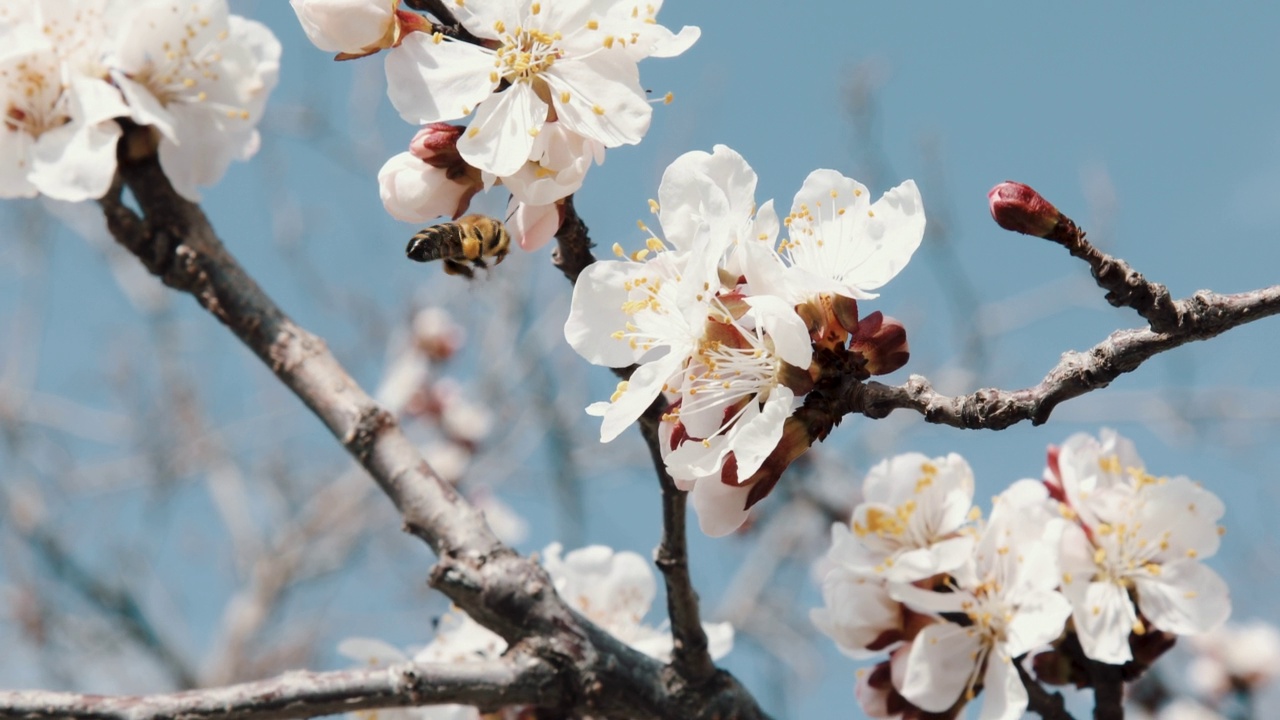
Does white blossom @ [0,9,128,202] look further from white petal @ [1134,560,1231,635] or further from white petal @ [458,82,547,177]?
white petal @ [1134,560,1231,635]

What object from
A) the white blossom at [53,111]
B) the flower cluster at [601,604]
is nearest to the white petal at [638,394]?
the flower cluster at [601,604]

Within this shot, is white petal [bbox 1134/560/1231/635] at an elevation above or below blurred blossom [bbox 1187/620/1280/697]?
below

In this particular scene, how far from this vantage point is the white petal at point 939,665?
1529mm

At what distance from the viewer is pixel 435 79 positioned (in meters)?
1.21

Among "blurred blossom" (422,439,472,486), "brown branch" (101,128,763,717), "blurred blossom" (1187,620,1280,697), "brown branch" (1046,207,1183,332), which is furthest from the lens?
"blurred blossom" (422,439,472,486)

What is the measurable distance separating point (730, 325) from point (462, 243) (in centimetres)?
35

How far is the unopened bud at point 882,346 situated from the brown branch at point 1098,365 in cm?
12

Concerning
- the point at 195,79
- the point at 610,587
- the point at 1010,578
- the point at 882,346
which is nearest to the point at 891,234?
the point at 882,346

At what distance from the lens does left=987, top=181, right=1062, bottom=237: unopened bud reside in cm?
103

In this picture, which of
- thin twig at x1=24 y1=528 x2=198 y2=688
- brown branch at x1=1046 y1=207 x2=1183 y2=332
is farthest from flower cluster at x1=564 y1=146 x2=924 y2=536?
thin twig at x1=24 y1=528 x2=198 y2=688

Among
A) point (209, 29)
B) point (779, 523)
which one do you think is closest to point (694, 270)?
point (209, 29)

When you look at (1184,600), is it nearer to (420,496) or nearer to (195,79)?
(420,496)

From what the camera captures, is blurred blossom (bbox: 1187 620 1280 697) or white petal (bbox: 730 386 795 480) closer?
white petal (bbox: 730 386 795 480)

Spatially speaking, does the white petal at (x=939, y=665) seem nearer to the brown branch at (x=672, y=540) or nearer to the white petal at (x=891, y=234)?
the brown branch at (x=672, y=540)
